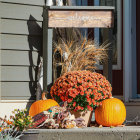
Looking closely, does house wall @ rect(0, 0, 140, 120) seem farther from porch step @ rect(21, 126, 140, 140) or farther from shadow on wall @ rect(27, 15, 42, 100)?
porch step @ rect(21, 126, 140, 140)

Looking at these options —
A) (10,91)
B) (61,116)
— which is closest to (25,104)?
(10,91)

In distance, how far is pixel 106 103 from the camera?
3854 millimetres

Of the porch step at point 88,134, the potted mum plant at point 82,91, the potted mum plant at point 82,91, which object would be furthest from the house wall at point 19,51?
the porch step at point 88,134

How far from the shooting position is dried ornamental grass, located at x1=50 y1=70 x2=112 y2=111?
3820 mm

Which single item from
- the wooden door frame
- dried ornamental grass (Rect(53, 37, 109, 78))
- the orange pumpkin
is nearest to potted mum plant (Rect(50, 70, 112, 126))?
the orange pumpkin

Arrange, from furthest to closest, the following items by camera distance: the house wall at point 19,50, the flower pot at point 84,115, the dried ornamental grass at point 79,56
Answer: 1. the house wall at point 19,50
2. the dried ornamental grass at point 79,56
3. the flower pot at point 84,115

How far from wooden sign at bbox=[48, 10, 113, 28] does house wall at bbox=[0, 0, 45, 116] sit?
1.56 feet

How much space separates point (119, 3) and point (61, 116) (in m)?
2.62

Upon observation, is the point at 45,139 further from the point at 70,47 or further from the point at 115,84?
the point at 115,84

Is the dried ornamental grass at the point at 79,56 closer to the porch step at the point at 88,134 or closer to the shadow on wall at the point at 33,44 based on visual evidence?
the shadow on wall at the point at 33,44

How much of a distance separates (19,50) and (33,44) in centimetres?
23

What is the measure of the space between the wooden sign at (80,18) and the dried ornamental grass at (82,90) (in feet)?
2.62

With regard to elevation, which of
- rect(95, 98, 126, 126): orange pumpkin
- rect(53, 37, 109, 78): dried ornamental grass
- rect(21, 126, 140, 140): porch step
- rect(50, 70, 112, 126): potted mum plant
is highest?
rect(53, 37, 109, 78): dried ornamental grass

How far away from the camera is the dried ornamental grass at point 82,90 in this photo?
3.82 meters
